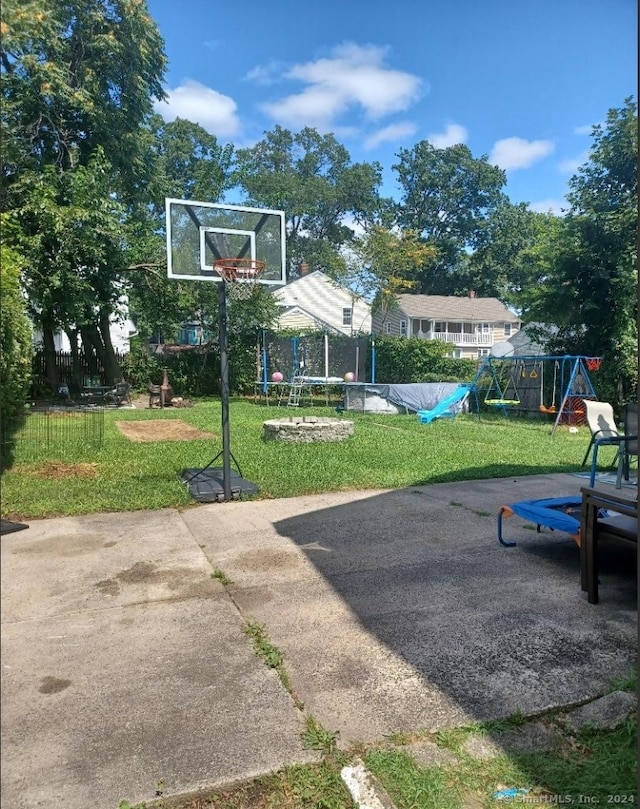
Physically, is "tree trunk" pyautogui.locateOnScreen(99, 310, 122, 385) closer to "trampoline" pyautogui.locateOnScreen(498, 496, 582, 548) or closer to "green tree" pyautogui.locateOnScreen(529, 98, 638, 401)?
"green tree" pyautogui.locateOnScreen(529, 98, 638, 401)

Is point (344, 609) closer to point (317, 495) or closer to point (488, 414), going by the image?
point (317, 495)

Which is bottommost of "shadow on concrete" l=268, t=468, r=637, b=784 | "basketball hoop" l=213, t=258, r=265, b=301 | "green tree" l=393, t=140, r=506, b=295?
"shadow on concrete" l=268, t=468, r=637, b=784

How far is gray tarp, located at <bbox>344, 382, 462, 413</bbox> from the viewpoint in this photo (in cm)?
1400

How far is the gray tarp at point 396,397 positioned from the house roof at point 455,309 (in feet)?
62.2

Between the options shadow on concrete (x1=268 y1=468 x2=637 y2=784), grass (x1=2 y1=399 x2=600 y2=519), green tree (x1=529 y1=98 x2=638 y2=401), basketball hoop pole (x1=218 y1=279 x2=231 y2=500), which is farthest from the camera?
green tree (x1=529 y1=98 x2=638 y2=401)

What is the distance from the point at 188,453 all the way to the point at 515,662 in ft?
18.4

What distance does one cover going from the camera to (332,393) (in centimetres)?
1800

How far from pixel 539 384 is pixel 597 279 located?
2643mm

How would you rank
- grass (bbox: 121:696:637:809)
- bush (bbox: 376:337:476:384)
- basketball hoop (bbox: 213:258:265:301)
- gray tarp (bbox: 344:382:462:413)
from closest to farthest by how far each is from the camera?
grass (bbox: 121:696:637:809)
basketball hoop (bbox: 213:258:265:301)
gray tarp (bbox: 344:382:462:413)
bush (bbox: 376:337:476:384)

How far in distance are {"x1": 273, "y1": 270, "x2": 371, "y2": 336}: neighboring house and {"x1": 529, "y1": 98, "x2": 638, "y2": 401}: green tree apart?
1205 cm

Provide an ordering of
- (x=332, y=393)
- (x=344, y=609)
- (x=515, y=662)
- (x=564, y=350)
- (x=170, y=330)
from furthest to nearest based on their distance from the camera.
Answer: (x=332, y=393) → (x=170, y=330) → (x=564, y=350) → (x=344, y=609) → (x=515, y=662)

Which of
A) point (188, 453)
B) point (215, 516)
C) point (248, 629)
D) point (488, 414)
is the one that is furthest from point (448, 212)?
point (248, 629)

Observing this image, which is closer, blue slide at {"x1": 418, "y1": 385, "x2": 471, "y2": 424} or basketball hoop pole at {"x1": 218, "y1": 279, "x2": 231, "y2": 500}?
basketball hoop pole at {"x1": 218, "y1": 279, "x2": 231, "y2": 500}

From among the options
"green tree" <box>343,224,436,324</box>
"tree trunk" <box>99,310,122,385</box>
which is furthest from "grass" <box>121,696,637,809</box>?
"green tree" <box>343,224,436,324</box>
